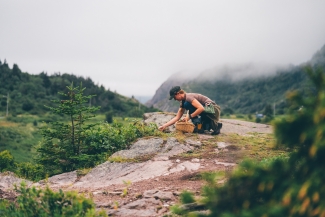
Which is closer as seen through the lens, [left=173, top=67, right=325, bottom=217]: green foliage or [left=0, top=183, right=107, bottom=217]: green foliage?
[left=173, top=67, right=325, bottom=217]: green foliage

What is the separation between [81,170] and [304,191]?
6441 mm

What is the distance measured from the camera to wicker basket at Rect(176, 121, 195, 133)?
10148 millimetres

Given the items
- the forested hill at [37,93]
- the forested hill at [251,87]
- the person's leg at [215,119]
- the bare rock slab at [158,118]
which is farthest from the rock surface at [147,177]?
the forested hill at [251,87]

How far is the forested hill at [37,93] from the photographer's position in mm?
82062

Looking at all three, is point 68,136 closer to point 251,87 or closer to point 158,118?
point 158,118

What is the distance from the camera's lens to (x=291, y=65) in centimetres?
17362

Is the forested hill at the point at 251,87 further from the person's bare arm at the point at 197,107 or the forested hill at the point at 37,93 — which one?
the person's bare arm at the point at 197,107

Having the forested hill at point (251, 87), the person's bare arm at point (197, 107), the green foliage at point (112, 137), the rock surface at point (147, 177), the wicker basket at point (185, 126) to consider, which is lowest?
the rock surface at point (147, 177)

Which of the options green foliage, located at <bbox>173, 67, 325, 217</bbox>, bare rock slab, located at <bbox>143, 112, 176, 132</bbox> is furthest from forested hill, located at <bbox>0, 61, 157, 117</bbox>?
green foliage, located at <bbox>173, 67, 325, 217</bbox>

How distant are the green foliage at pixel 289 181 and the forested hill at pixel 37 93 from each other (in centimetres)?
7579

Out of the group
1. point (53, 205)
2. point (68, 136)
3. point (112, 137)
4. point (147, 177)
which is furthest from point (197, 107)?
point (53, 205)

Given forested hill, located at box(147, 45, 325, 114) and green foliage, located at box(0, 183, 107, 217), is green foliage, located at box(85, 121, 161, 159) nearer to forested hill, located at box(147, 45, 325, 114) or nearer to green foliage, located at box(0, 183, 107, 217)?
green foliage, located at box(0, 183, 107, 217)

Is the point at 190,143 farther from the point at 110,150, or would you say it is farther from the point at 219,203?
the point at 219,203

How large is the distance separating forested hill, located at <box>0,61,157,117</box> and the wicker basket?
68433mm
